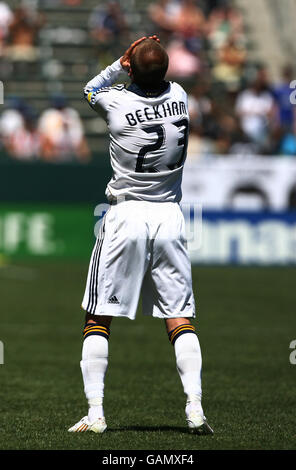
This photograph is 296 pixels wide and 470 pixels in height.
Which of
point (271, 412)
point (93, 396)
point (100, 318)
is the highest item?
point (100, 318)

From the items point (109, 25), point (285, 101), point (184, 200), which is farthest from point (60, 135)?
point (285, 101)

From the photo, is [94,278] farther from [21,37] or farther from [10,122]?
[21,37]

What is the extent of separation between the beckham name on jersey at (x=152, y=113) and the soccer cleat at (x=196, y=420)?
5.11ft

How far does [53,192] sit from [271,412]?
12519mm

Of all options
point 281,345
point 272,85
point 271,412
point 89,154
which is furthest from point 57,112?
point 271,412

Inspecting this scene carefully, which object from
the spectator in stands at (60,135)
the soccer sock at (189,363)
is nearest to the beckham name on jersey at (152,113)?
the soccer sock at (189,363)

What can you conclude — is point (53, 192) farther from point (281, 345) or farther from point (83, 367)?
point (83, 367)

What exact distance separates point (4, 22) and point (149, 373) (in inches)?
601

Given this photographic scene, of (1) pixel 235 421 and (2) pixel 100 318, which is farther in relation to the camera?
(1) pixel 235 421

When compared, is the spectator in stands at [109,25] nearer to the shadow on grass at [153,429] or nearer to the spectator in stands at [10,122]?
the spectator in stands at [10,122]

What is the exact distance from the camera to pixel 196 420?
577 cm

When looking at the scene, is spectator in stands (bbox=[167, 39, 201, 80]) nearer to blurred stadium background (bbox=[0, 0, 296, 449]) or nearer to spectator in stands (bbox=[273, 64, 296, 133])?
blurred stadium background (bbox=[0, 0, 296, 449])

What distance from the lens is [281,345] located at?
404 inches

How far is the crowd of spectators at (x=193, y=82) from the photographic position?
20.0 meters
